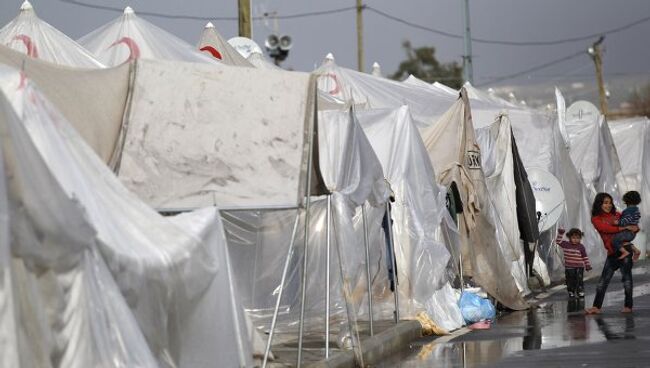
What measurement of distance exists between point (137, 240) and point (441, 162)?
13.6 m

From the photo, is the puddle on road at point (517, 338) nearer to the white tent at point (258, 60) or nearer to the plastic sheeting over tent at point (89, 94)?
the plastic sheeting over tent at point (89, 94)

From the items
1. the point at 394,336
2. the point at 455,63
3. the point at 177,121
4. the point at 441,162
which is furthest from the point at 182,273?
the point at 455,63

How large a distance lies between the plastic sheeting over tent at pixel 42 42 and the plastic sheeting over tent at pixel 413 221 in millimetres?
4594

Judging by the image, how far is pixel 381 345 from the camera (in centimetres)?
1441

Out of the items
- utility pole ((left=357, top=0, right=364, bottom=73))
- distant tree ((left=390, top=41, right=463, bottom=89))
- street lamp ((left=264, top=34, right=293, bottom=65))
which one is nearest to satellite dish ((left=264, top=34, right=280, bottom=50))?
street lamp ((left=264, top=34, right=293, bottom=65))

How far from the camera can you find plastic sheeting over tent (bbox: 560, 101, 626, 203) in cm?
3375

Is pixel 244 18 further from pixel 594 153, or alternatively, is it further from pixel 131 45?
pixel 594 153

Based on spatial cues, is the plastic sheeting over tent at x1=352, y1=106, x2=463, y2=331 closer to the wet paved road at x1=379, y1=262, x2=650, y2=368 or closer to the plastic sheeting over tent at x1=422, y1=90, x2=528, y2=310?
the wet paved road at x1=379, y1=262, x2=650, y2=368

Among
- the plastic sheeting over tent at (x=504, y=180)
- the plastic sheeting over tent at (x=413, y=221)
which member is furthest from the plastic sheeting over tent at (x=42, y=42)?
the plastic sheeting over tent at (x=504, y=180)

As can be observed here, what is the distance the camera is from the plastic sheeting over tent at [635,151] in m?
38.6

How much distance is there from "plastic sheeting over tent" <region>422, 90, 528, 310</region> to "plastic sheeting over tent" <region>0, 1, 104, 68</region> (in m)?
7.04

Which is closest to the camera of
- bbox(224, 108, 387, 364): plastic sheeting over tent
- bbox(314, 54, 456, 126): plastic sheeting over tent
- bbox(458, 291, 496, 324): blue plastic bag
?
bbox(224, 108, 387, 364): plastic sheeting over tent

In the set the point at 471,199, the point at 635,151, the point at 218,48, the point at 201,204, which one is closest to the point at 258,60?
the point at 218,48

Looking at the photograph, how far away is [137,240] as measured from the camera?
25.3 ft
